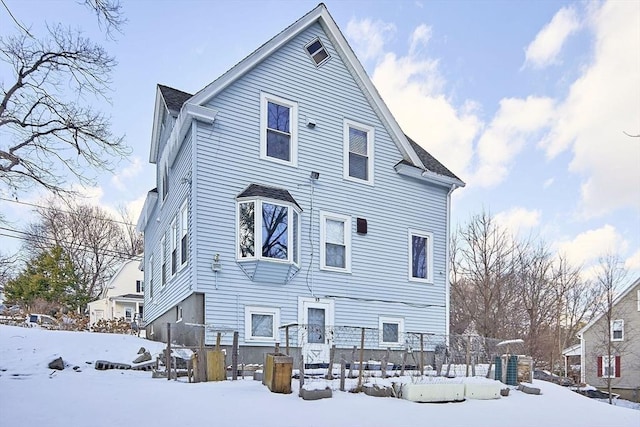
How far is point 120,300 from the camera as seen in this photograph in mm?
33375

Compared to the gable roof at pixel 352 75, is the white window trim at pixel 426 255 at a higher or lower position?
lower

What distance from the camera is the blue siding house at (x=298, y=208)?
1074 cm

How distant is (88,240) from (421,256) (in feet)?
102

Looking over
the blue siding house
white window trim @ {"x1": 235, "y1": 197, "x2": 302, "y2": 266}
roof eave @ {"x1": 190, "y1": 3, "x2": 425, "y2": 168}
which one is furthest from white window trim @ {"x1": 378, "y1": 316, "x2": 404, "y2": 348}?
roof eave @ {"x1": 190, "y1": 3, "x2": 425, "y2": 168}

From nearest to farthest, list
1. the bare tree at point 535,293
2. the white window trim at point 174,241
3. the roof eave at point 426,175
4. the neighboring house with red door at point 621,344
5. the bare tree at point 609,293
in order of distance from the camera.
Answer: the white window trim at point 174,241
the roof eave at point 426,175
the bare tree at point 609,293
the bare tree at point 535,293
the neighboring house with red door at point 621,344

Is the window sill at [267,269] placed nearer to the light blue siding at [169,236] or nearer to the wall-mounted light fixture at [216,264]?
the wall-mounted light fixture at [216,264]

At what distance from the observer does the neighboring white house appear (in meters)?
33.5

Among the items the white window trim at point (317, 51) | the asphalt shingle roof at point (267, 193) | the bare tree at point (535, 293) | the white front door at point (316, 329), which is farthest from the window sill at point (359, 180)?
the bare tree at point (535, 293)

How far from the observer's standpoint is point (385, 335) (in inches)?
509

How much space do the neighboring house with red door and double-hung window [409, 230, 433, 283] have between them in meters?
16.3

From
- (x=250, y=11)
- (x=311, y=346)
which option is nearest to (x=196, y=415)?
(x=311, y=346)

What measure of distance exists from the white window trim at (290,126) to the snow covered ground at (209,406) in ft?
17.6

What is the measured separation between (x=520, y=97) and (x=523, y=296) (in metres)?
10.9

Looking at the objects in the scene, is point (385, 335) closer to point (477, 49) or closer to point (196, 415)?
point (196, 415)
